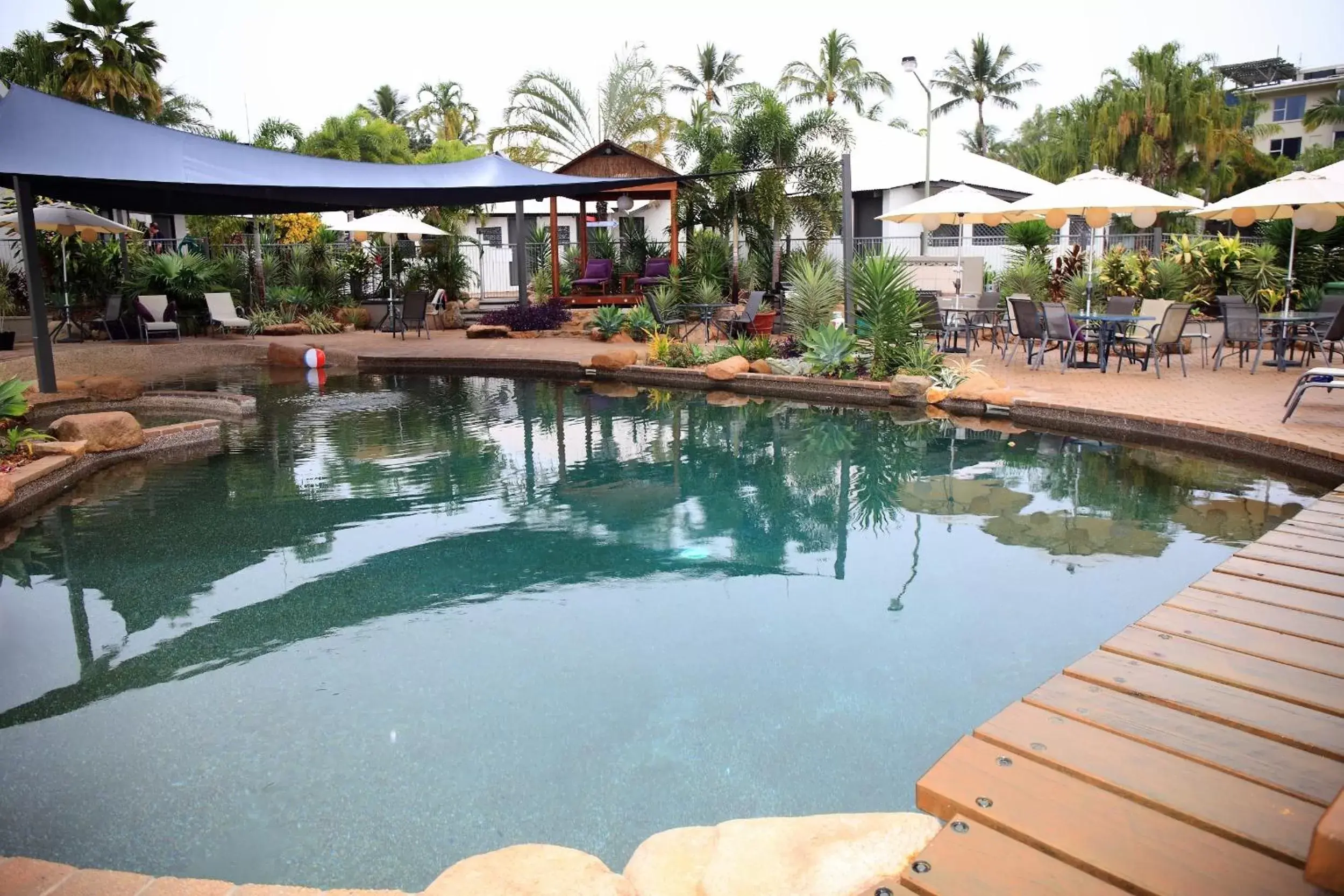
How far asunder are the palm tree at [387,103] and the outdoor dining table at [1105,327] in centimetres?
3894

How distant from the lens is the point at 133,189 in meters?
10.8

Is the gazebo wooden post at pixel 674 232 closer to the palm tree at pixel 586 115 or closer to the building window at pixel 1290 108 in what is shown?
the palm tree at pixel 586 115

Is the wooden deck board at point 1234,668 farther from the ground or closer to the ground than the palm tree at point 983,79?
closer to the ground

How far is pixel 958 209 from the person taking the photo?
12.5 meters

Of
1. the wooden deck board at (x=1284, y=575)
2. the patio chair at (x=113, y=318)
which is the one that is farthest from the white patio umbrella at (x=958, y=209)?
the patio chair at (x=113, y=318)

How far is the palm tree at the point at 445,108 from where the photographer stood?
41.2 meters

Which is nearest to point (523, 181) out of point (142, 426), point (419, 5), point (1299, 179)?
point (142, 426)

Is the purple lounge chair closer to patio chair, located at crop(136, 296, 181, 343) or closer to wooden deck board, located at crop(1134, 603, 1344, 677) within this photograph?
patio chair, located at crop(136, 296, 181, 343)

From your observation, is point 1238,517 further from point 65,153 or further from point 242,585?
point 65,153

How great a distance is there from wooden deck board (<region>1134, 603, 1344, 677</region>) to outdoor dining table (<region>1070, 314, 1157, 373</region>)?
718 centimetres

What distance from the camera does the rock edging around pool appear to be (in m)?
2.08

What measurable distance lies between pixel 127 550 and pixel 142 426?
3998 millimetres

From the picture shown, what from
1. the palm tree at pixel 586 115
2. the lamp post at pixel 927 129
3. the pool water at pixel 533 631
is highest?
the palm tree at pixel 586 115

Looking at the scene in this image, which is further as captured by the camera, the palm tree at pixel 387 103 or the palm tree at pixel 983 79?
the palm tree at pixel 387 103
